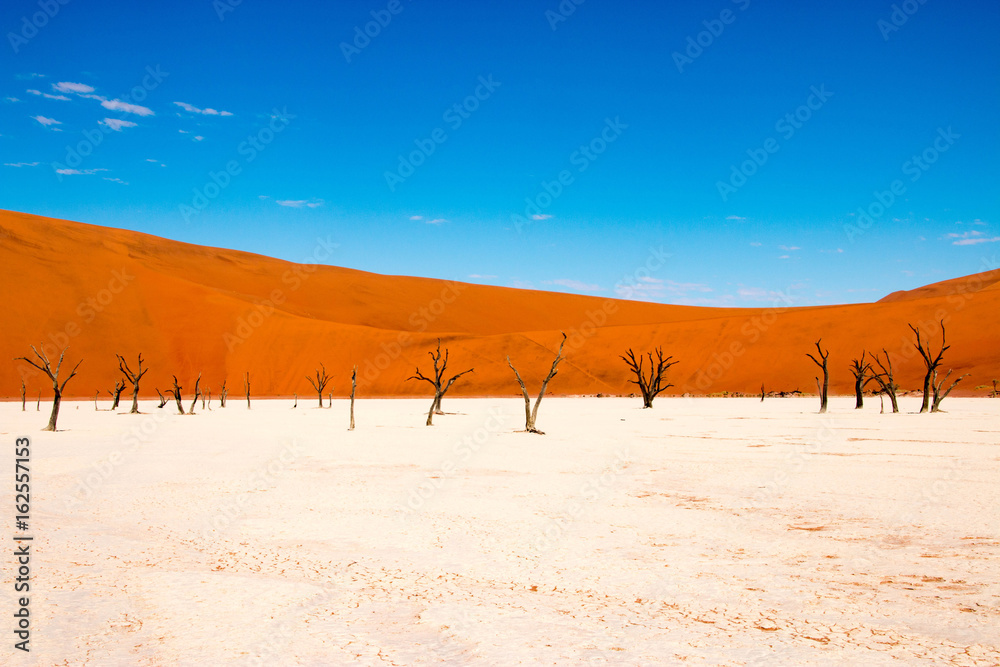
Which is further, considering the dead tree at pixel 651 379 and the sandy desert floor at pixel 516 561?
the dead tree at pixel 651 379

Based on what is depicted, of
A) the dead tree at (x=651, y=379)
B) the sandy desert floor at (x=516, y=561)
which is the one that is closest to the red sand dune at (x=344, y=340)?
the dead tree at (x=651, y=379)

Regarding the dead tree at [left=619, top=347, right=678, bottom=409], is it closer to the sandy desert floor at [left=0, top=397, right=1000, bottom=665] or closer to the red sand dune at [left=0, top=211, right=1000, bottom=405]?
the red sand dune at [left=0, top=211, right=1000, bottom=405]

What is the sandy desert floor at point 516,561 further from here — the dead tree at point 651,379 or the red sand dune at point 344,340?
the red sand dune at point 344,340

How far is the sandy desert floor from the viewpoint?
4758mm

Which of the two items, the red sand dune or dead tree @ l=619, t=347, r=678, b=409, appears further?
the red sand dune

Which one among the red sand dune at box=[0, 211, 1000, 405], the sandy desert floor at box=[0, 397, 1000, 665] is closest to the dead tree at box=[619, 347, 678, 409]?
the red sand dune at box=[0, 211, 1000, 405]

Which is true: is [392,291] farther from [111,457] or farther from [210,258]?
[111,457]

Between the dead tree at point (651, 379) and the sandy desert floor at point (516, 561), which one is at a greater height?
the dead tree at point (651, 379)

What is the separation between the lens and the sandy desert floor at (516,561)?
4.76 meters

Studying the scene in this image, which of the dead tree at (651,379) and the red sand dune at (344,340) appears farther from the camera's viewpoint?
the red sand dune at (344,340)

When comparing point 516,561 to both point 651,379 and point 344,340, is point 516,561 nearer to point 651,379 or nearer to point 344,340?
point 651,379

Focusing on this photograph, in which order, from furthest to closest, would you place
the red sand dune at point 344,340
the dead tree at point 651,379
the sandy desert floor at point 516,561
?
the red sand dune at point 344,340 < the dead tree at point 651,379 < the sandy desert floor at point 516,561

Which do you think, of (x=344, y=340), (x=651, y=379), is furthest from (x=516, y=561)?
(x=344, y=340)

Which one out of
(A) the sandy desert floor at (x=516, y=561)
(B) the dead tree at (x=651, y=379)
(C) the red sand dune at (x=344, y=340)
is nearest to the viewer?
(A) the sandy desert floor at (x=516, y=561)
